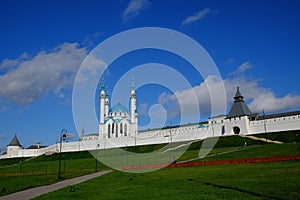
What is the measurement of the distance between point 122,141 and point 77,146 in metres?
22.6

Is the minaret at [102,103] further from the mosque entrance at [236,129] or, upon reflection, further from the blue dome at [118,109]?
the mosque entrance at [236,129]

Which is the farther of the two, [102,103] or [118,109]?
[118,109]

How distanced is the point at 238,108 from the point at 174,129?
87.4ft

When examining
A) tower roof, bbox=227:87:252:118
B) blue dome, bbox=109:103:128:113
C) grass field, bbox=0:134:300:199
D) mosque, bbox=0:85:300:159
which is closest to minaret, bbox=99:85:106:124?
mosque, bbox=0:85:300:159

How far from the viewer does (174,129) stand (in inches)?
Answer: 3905

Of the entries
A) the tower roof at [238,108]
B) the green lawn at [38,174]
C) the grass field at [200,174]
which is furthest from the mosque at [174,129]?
the green lawn at [38,174]

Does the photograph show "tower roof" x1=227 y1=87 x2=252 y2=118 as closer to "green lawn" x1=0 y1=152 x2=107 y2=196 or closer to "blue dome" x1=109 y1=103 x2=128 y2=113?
"green lawn" x1=0 y1=152 x2=107 y2=196

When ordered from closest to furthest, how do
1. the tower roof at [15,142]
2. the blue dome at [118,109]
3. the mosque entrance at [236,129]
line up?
the mosque entrance at [236,129] < the tower roof at [15,142] < the blue dome at [118,109]

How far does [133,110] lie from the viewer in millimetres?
113312

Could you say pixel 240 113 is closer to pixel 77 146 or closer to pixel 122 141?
pixel 122 141

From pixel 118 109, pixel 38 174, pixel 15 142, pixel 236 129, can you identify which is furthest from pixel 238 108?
pixel 15 142

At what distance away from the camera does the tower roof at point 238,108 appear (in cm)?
7669

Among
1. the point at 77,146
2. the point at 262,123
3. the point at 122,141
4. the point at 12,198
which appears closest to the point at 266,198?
the point at 12,198

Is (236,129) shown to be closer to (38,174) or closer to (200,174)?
(38,174)
